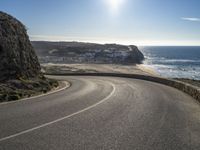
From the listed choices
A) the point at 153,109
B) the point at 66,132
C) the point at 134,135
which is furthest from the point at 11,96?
the point at 134,135

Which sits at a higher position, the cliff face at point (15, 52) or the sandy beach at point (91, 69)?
the cliff face at point (15, 52)

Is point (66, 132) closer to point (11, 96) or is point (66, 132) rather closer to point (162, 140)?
point (162, 140)

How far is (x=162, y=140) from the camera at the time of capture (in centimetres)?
815

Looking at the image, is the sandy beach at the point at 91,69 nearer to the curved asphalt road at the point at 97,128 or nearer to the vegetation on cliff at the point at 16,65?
the vegetation on cliff at the point at 16,65

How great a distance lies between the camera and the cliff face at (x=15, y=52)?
863 inches

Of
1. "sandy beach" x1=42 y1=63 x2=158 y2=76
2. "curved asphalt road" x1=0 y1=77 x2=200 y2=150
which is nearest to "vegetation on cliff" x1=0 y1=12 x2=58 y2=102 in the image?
"curved asphalt road" x1=0 y1=77 x2=200 y2=150

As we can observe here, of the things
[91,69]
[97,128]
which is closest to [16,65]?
[97,128]

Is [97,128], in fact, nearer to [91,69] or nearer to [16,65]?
[16,65]

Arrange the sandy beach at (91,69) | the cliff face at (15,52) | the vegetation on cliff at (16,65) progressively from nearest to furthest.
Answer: the vegetation on cliff at (16,65)
the cliff face at (15,52)
the sandy beach at (91,69)

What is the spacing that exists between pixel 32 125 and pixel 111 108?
15.3 ft

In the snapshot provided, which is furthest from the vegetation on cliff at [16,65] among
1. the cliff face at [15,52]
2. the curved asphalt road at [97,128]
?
the curved asphalt road at [97,128]

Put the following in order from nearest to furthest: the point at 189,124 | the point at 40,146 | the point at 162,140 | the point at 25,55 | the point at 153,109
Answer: the point at 40,146, the point at 162,140, the point at 189,124, the point at 153,109, the point at 25,55

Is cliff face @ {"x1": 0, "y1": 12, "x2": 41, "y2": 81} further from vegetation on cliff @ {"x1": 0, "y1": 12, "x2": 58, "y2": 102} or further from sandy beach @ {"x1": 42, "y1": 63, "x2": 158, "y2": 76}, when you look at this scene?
sandy beach @ {"x1": 42, "y1": 63, "x2": 158, "y2": 76}

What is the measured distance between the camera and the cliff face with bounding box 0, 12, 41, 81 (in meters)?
21.9
